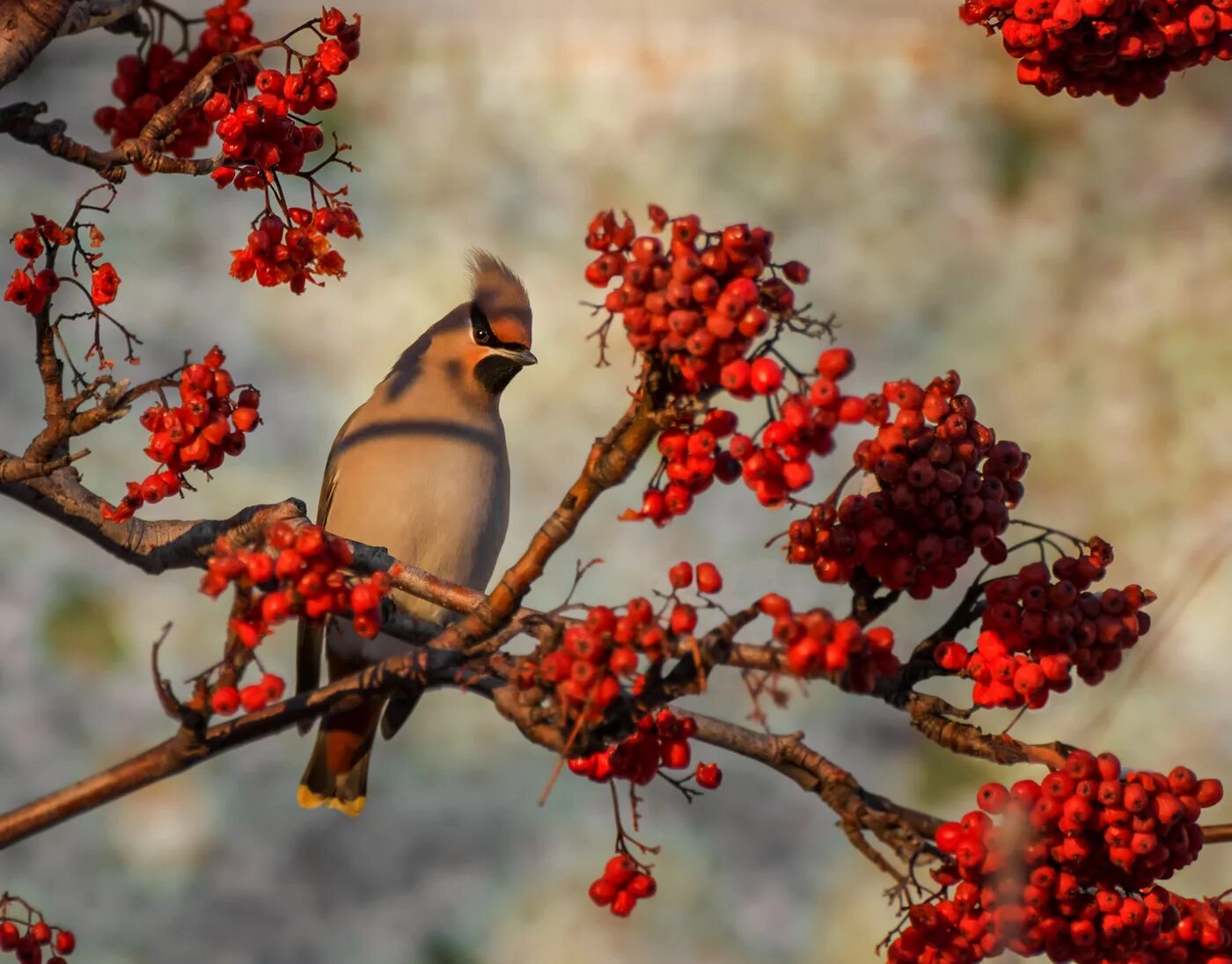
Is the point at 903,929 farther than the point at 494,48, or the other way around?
the point at 494,48

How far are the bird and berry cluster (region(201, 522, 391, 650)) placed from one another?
1379 mm

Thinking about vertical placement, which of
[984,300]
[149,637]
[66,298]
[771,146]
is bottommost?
[149,637]

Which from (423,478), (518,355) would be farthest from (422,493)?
(518,355)

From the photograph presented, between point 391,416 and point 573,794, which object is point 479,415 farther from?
point 573,794

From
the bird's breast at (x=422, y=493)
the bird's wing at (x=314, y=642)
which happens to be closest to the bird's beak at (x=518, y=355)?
the bird's breast at (x=422, y=493)

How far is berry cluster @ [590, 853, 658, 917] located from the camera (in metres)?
1.46

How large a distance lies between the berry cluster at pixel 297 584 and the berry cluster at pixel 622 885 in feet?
1.54

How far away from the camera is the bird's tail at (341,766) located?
265cm

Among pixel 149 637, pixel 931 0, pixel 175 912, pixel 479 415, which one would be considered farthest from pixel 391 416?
pixel 931 0

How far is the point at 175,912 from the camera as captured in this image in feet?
8.46

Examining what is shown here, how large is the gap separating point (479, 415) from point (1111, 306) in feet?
3.64

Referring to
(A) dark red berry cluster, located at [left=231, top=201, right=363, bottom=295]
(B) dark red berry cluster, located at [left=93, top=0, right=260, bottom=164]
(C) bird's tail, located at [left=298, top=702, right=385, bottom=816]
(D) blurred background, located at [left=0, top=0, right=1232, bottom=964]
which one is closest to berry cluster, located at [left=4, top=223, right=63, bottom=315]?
(A) dark red berry cluster, located at [left=231, top=201, right=363, bottom=295]

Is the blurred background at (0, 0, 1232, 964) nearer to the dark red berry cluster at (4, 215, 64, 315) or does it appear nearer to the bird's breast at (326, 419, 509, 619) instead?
the bird's breast at (326, 419, 509, 619)

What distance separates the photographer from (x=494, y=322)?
2633 millimetres
